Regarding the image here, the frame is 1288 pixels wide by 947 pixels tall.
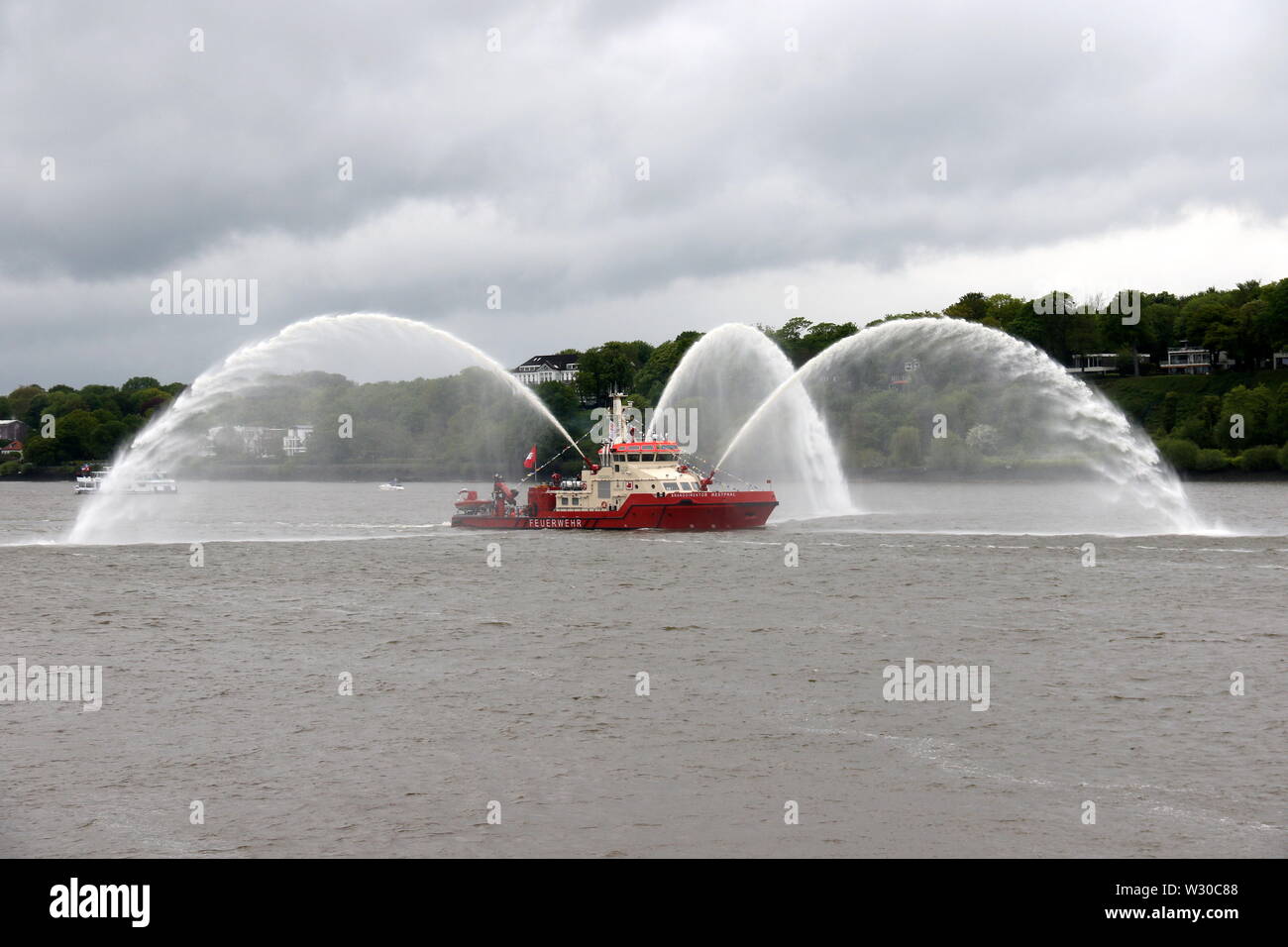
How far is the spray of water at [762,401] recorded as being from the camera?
7175 centimetres

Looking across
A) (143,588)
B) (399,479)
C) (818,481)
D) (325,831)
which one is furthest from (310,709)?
(399,479)

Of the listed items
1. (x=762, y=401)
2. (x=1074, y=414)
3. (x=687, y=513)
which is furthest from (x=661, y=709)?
(x=762, y=401)

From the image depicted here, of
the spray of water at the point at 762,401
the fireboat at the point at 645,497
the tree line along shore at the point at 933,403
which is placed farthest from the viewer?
the tree line along shore at the point at 933,403

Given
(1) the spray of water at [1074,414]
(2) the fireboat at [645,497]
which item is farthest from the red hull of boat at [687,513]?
(1) the spray of water at [1074,414]

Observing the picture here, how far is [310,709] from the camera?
27781 mm

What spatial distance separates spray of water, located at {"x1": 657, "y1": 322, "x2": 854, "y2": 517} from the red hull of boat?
2.88 m

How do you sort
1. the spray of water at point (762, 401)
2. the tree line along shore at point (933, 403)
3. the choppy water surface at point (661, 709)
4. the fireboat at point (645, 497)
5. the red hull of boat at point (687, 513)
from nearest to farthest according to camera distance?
the choppy water surface at point (661, 709)
the red hull of boat at point (687, 513)
the fireboat at point (645, 497)
the spray of water at point (762, 401)
the tree line along shore at point (933, 403)

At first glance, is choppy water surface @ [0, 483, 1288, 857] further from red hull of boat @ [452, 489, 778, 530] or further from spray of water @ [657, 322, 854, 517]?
spray of water @ [657, 322, 854, 517]

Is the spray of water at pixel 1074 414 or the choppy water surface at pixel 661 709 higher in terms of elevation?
the spray of water at pixel 1074 414

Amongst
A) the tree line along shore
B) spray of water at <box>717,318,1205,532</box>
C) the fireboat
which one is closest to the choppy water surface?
spray of water at <box>717,318,1205,532</box>

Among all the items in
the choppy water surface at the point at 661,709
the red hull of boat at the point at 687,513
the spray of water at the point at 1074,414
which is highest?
the spray of water at the point at 1074,414

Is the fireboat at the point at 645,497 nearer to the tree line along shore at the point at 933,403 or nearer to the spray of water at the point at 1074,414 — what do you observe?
the spray of water at the point at 1074,414

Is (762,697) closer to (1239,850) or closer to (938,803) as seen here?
(938,803)
